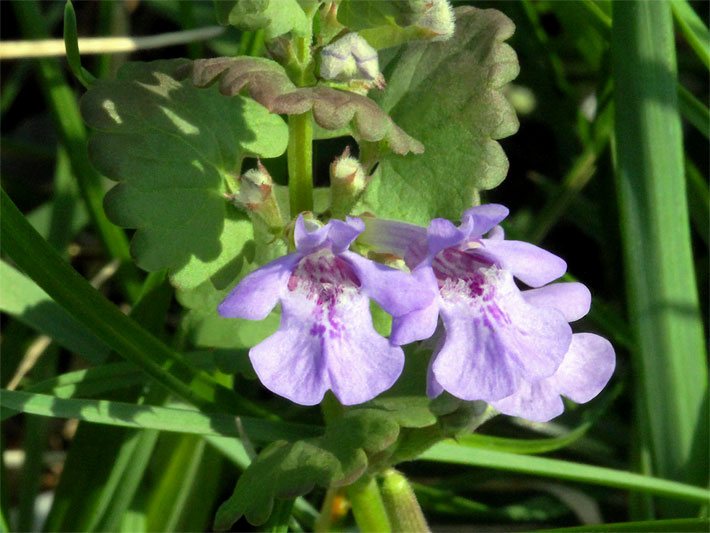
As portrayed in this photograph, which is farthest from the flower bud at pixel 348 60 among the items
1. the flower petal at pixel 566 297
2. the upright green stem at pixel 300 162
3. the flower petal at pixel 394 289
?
the flower petal at pixel 566 297

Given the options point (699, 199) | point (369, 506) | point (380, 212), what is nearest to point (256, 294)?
point (380, 212)

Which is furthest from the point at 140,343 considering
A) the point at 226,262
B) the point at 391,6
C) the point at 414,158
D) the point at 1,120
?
the point at 1,120

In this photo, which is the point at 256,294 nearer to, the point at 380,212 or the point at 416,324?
the point at 416,324

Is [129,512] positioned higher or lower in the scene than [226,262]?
lower

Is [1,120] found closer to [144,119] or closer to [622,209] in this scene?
[144,119]

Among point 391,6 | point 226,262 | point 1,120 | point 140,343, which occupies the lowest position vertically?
point 1,120

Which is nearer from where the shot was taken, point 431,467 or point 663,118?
point 663,118

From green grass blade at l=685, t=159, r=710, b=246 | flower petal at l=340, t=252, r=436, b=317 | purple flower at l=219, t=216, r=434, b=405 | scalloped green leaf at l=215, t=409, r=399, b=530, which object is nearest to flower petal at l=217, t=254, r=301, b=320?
purple flower at l=219, t=216, r=434, b=405

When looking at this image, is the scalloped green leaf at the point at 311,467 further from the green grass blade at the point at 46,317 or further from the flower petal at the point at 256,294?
the green grass blade at the point at 46,317
